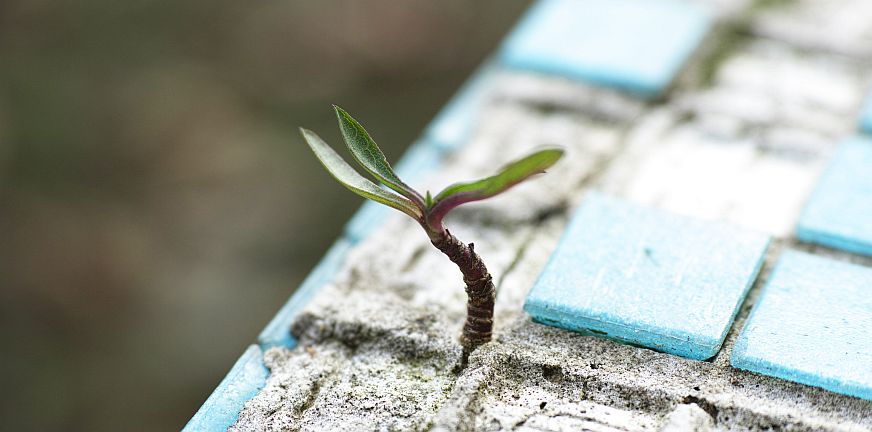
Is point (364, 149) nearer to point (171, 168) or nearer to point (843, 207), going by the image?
point (843, 207)

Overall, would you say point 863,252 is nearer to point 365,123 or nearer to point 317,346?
point 317,346

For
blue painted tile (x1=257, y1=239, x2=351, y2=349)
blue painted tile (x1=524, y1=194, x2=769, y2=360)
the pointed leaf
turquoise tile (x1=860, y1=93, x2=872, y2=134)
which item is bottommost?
blue painted tile (x1=257, y1=239, x2=351, y2=349)

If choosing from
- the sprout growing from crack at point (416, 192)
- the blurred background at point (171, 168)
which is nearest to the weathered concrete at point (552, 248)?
the sprout growing from crack at point (416, 192)

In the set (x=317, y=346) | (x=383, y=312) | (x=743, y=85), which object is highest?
(x=743, y=85)

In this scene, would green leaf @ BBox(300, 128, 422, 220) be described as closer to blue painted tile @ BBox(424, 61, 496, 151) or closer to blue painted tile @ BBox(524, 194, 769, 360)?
blue painted tile @ BBox(524, 194, 769, 360)

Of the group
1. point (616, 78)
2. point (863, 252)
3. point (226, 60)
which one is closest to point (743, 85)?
point (616, 78)

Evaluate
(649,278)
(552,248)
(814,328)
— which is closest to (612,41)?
(552,248)

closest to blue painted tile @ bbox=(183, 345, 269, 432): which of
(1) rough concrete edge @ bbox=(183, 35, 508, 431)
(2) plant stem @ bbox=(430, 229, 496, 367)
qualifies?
(1) rough concrete edge @ bbox=(183, 35, 508, 431)
